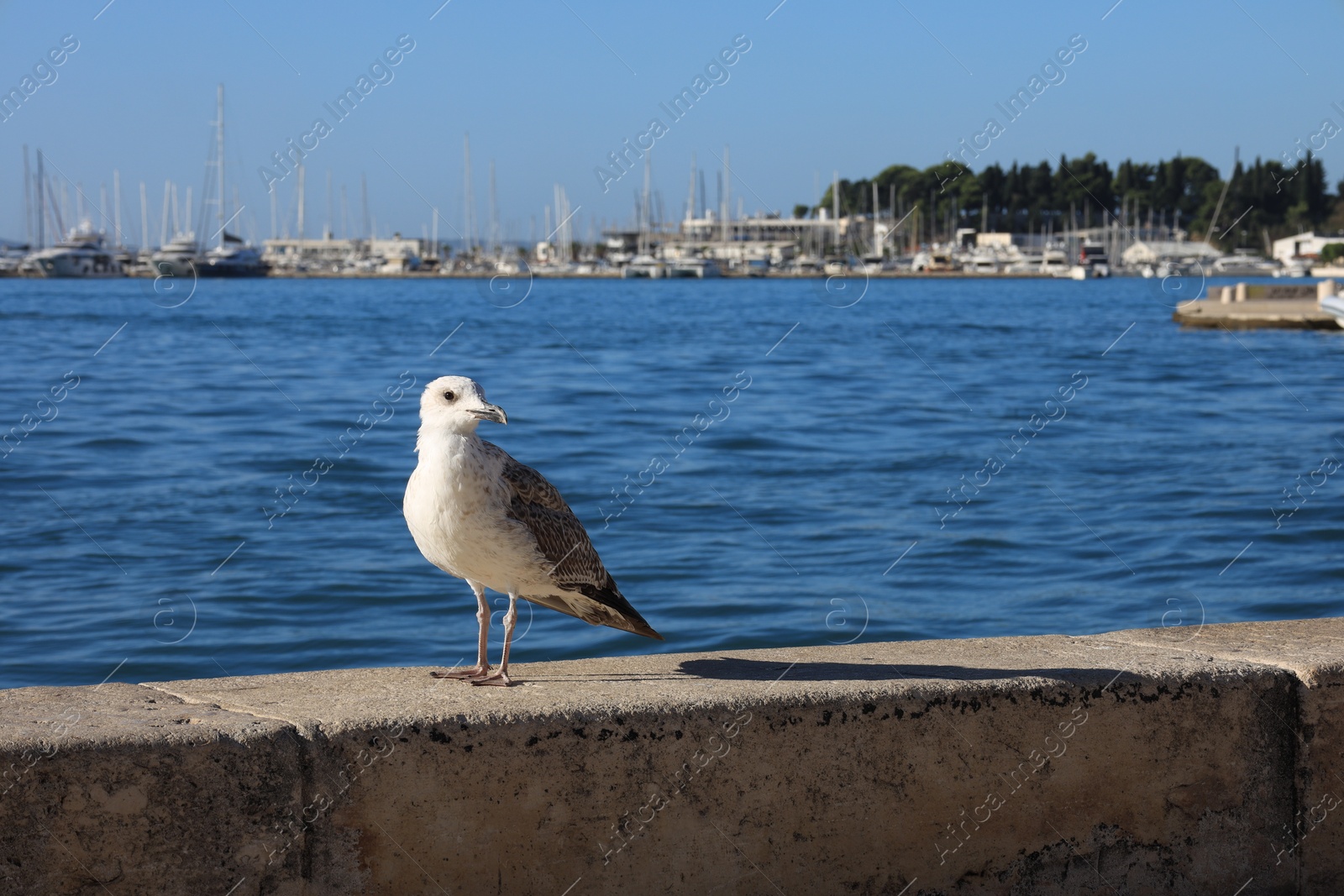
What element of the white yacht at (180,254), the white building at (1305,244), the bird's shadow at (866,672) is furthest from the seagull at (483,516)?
the white building at (1305,244)

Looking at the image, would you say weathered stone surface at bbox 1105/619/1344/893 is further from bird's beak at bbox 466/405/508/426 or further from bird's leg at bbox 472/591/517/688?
bird's beak at bbox 466/405/508/426

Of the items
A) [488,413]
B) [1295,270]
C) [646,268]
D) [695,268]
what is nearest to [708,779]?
[488,413]

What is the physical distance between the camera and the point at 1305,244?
141000 mm

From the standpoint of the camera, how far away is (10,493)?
16.1m

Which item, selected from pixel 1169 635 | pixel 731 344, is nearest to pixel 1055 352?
pixel 731 344

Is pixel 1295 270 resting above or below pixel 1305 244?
below

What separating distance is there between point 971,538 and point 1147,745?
409 inches

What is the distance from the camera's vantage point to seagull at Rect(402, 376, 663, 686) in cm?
413

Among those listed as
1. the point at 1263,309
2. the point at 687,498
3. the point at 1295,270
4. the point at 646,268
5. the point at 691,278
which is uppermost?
the point at 646,268

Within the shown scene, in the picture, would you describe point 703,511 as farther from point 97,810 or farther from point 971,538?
point 97,810

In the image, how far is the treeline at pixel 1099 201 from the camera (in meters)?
145

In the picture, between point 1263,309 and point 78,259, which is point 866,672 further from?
point 78,259

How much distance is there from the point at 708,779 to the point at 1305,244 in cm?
15475

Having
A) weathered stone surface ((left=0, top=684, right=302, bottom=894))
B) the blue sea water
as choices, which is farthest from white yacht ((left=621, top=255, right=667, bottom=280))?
weathered stone surface ((left=0, top=684, right=302, bottom=894))
